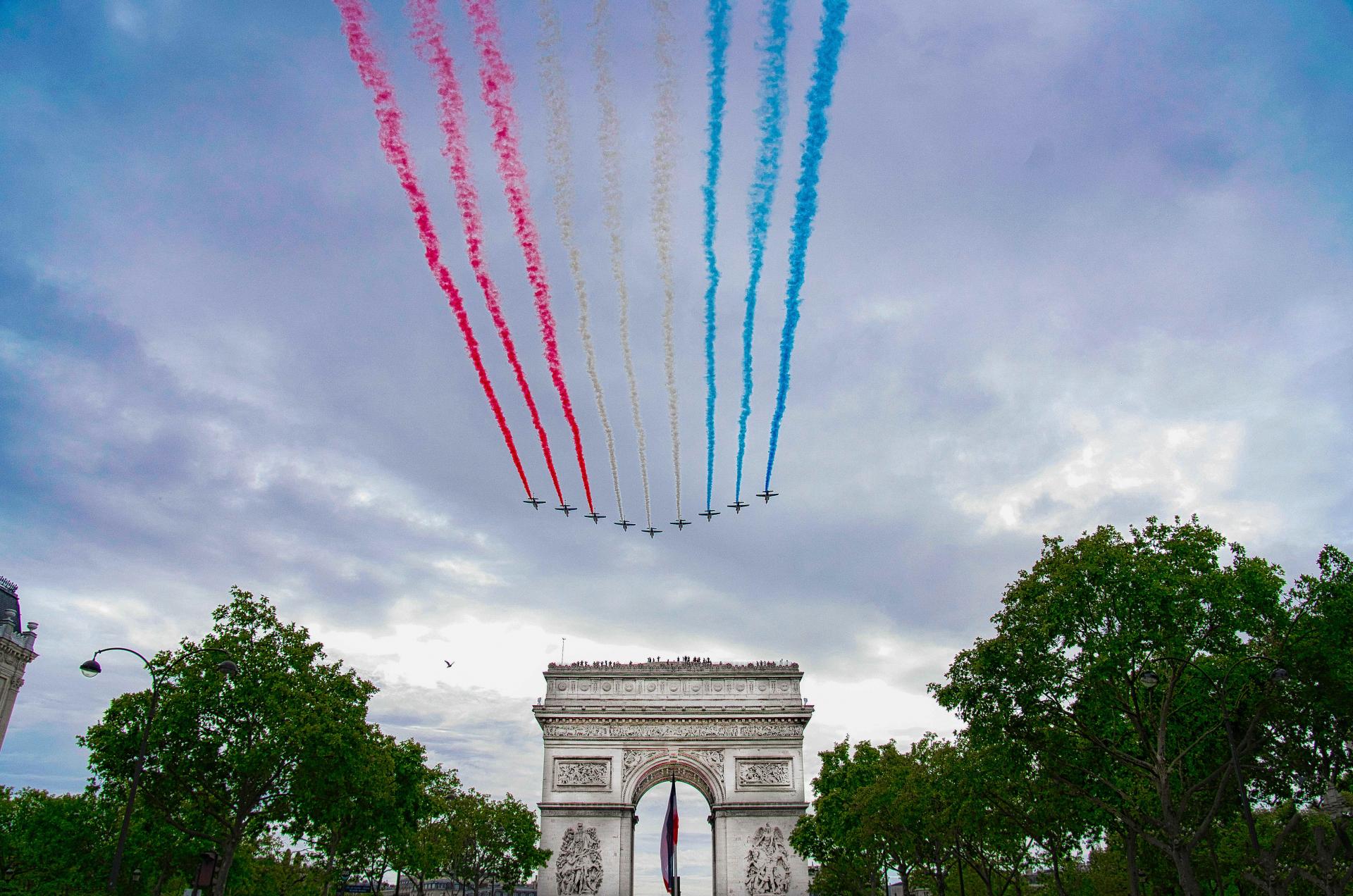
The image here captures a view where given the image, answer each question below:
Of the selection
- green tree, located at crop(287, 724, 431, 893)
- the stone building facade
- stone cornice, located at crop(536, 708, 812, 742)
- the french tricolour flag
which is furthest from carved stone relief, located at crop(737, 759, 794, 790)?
the stone building facade

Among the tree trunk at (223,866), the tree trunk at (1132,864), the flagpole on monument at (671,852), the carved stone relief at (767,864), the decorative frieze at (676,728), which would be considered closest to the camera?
the tree trunk at (1132,864)

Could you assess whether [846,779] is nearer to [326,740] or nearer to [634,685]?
[634,685]

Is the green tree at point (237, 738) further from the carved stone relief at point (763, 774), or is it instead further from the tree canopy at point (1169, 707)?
the carved stone relief at point (763, 774)

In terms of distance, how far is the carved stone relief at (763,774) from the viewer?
6181 cm

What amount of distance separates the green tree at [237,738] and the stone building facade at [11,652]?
28030mm

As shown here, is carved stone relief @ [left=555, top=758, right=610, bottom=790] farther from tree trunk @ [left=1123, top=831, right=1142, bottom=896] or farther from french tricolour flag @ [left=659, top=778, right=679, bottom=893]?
tree trunk @ [left=1123, top=831, right=1142, bottom=896]

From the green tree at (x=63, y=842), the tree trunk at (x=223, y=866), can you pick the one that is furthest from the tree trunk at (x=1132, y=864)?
the green tree at (x=63, y=842)

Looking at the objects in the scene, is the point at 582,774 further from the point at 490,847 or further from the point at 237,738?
the point at 237,738

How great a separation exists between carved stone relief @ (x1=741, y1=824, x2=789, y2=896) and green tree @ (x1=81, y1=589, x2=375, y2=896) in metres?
34.2

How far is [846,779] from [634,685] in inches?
697

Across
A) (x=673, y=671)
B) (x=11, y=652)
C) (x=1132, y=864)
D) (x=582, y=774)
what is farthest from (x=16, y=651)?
(x=1132, y=864)

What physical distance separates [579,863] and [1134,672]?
141 ft

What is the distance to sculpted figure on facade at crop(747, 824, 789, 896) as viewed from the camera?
58.3 meters

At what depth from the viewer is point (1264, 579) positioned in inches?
1021
